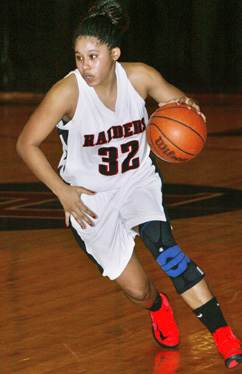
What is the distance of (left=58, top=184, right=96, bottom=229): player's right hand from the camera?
3.43 metres

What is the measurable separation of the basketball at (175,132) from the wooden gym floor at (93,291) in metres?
0.91

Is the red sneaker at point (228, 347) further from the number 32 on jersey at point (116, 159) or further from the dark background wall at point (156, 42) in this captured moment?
the dark background wall at point (156, 42)

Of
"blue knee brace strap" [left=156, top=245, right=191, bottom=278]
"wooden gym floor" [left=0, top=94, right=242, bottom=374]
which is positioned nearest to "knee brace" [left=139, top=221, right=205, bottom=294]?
"blue knee brace strap" [left=156, top=245, right=191, bottom=278]

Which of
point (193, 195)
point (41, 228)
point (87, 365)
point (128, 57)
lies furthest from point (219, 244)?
point (128, 57)

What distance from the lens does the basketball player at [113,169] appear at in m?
3.43

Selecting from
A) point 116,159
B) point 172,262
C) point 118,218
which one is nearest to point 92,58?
point 116,159

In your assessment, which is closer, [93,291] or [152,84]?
[152,84]

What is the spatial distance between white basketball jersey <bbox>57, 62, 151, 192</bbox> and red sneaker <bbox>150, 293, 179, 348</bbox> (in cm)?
64

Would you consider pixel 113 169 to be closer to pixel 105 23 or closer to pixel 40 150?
pixel 40 150

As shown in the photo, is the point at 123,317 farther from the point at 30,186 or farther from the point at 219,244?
the point at 30,186

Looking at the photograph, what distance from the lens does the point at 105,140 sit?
11.8 feet

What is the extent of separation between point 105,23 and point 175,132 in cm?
58

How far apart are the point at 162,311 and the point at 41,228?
3027 millimetres

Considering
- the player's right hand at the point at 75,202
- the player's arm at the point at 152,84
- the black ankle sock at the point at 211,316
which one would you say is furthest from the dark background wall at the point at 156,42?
the black ankle sock at the point at 211,316
